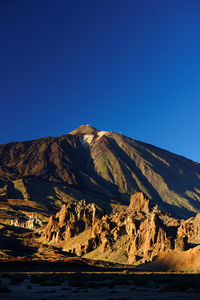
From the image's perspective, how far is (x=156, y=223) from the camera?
7331cm

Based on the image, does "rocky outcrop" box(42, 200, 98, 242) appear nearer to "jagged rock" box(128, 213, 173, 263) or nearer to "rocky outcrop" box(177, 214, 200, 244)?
"jagged rock" box(128, 213, 173, 263)

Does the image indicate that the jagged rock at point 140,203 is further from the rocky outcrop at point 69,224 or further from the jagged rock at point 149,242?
the jagged rock at point 149,242

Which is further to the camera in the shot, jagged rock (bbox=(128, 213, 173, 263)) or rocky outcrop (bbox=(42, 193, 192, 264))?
rocky outcrop (bbox=(42, 193, 192, 264))

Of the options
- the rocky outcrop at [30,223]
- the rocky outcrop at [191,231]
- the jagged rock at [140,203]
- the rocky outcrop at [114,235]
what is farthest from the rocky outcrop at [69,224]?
the rocky outcrop at [191,231]

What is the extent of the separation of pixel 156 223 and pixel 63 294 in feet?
Answer: 174

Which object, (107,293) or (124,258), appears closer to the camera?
(107,293)

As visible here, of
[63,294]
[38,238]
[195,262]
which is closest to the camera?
[63,294]

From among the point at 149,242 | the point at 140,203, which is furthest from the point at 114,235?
the point at 140,203

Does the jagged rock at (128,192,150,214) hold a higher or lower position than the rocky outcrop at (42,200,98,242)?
higher

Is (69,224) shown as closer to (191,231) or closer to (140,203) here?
(191,231)

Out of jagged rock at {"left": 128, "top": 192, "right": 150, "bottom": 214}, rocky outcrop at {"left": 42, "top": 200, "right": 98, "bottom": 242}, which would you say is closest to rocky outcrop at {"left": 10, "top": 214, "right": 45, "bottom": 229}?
rocky outcrop at {"left": 42, "top": 200, "right": 98, "bottom": 242}

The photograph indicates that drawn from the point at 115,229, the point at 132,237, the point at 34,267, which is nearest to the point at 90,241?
the point at 115,229

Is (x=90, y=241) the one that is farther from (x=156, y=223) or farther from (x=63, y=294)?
(x=63, y=294)

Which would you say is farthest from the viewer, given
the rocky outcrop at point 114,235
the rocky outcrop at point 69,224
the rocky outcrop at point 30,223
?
the rocky outcrop at point 30,223
